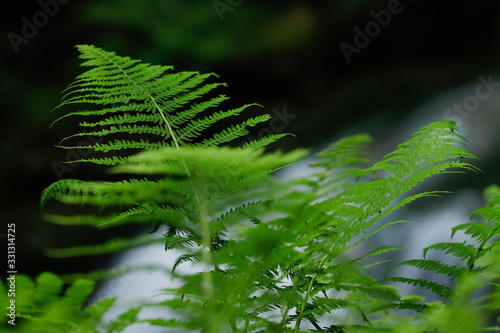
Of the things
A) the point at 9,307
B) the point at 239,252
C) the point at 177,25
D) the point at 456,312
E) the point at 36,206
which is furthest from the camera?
the point at 177,25

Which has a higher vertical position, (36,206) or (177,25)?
(177,25)

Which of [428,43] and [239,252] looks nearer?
[239,252]

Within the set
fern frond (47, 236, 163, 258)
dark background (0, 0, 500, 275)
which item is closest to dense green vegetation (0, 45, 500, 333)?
fern frond (47, 236, 163, 258)

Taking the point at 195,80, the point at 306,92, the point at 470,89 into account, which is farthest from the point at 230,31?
the point at 195,80

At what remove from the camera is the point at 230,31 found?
6.51m

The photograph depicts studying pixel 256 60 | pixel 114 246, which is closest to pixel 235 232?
pixel 114 246

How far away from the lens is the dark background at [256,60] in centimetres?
558

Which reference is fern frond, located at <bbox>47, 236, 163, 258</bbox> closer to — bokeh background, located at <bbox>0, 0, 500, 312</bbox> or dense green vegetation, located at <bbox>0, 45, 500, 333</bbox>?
dense green vegetation, located at <bbox>0, 45, 500, 333</bbox>

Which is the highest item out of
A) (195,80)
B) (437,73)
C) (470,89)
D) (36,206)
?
(437,73)

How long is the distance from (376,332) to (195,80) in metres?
0.50

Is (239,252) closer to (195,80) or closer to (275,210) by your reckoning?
(275,210)

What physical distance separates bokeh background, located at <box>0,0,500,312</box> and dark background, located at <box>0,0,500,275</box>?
0.01 metres

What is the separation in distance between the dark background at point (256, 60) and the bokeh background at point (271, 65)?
1 cm

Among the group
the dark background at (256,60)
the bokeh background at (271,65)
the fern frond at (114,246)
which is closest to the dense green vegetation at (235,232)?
the fern frond at (114,246)
